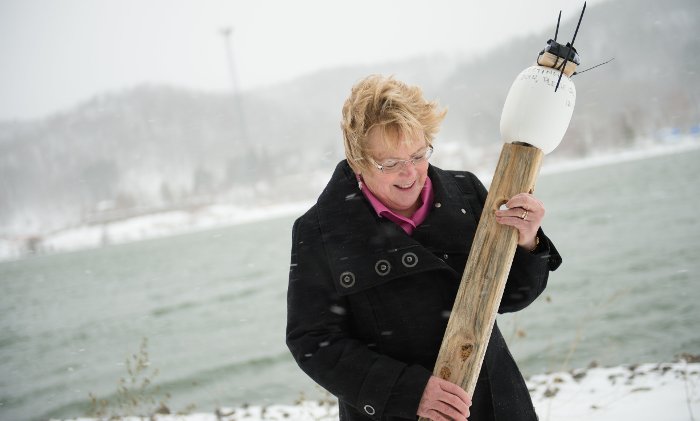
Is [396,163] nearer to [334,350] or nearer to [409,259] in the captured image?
[409,259]

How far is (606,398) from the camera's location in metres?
5.16

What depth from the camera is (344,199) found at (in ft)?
6.03

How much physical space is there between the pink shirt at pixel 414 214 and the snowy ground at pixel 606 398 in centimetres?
330

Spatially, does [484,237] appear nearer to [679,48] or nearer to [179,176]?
[679,48]

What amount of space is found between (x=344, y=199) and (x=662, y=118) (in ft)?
391

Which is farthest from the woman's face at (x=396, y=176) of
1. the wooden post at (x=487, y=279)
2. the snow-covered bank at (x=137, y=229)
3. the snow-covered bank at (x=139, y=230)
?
the snow-covered bank at (x=139, y=230)

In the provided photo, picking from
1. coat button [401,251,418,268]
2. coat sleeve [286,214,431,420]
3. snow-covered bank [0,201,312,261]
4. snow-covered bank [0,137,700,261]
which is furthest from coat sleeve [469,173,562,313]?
snow-covered bank [0,201,312,261]

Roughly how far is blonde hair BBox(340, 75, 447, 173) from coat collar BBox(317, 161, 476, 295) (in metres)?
0.16

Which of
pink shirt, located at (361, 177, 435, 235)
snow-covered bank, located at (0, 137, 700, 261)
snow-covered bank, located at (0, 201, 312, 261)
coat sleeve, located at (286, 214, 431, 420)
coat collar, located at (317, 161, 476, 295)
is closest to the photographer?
coat sleeve, located at (286, 214, 431, 420)

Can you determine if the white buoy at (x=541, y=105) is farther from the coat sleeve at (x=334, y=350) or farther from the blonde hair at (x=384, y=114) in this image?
the coat sleeve at (x=334, y=350)

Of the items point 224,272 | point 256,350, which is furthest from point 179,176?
point 256,350

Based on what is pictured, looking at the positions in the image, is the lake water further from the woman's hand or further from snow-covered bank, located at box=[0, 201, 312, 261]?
snow-covered bank, located at box=[0, 201, 312, 261]

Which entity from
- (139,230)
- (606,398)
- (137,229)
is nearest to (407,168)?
(606,398)

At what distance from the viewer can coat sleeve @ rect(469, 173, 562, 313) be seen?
1.63 metres
